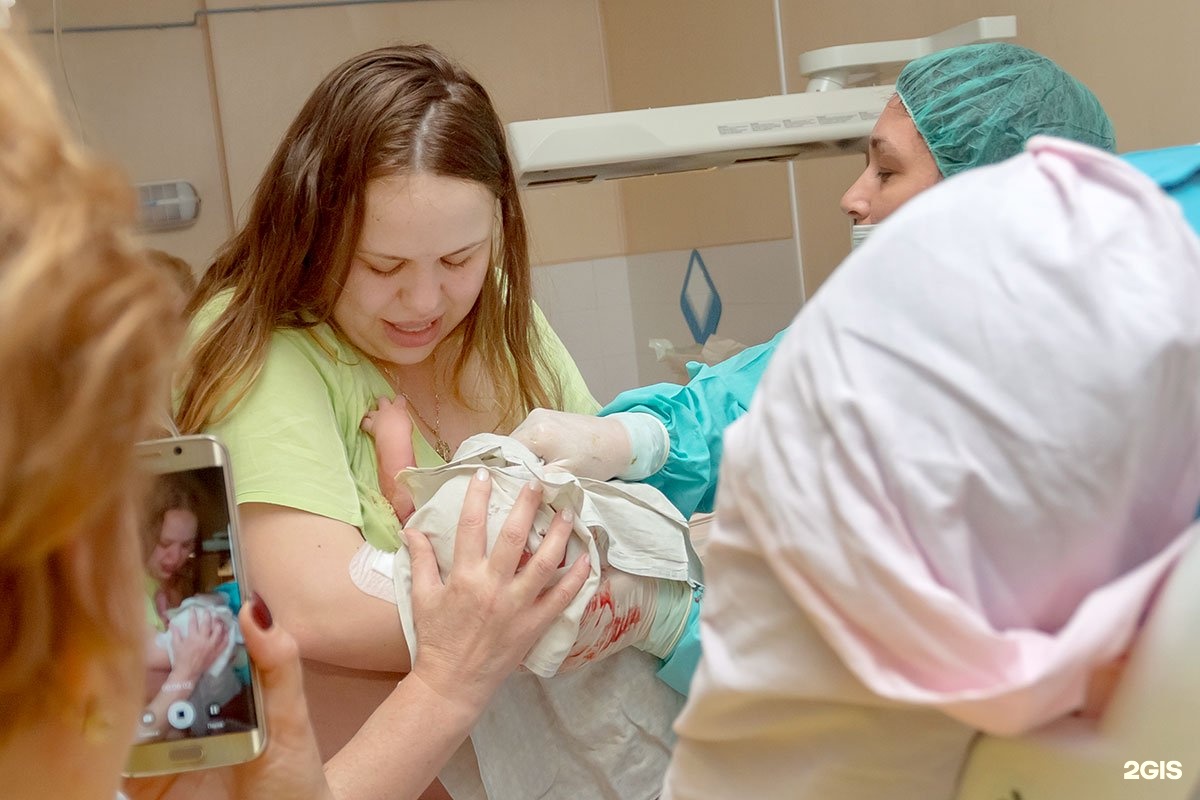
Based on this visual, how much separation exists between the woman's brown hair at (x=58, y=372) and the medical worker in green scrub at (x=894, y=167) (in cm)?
64

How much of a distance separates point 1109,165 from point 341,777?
0.72m

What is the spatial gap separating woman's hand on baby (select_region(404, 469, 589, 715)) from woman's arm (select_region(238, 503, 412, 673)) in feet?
0.21

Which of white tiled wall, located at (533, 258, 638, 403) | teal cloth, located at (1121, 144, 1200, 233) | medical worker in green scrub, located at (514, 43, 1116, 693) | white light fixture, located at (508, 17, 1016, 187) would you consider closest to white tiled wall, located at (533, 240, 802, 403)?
white tiled wall, located at (533, 258, 638, 403)

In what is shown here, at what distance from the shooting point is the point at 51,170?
34 centimetres

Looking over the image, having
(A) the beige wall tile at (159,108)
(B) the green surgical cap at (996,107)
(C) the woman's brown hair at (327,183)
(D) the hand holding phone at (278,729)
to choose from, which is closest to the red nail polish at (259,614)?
(D) the hand holding phone at (278,729)

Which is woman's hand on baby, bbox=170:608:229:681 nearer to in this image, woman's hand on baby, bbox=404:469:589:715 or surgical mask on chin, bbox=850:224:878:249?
woman's hand on baby, bbox=404:469:589:715

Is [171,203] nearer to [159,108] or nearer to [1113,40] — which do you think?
[159,108]

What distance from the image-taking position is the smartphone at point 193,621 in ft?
2.23

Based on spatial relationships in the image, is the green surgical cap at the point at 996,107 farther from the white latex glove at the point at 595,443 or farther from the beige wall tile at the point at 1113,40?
the white latex glove at the point at 595,443

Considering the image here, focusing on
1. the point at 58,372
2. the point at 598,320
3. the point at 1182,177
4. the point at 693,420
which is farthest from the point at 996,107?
the point at 598,320

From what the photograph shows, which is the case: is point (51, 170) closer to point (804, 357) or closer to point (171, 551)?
point (804, 357)

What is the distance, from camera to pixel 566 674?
102cm

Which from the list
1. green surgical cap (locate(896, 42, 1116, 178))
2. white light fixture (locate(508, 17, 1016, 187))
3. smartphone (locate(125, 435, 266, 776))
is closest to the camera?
smartphone (locate(125, 435, 266, 776))

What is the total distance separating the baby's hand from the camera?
1143 mm
